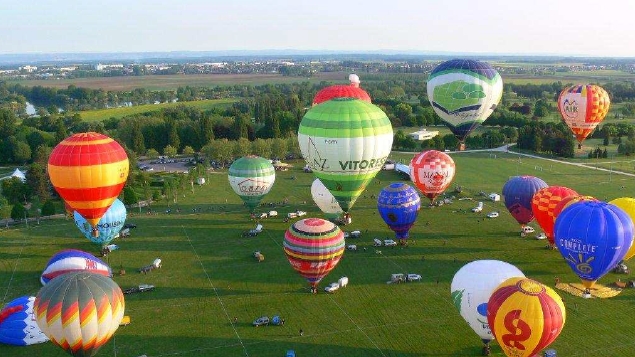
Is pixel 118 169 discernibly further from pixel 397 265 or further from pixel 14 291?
pixel 397 265

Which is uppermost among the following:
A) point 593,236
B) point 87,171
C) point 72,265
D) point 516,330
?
point 87,171

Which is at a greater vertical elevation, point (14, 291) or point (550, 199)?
point (550, 199)

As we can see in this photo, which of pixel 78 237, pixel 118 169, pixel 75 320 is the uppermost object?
pixel 118 169

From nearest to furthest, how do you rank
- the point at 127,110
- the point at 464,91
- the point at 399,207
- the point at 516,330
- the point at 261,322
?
the point at 516,330 → the point at 261,322 → the point at 399,207 → the point at 464,91 → the point at 127,110

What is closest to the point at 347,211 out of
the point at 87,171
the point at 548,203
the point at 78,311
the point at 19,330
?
the point at 548,203

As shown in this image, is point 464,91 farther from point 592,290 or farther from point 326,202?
point 592,290

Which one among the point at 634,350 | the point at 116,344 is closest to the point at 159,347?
the point at 116,344

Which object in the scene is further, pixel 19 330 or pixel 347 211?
pixel 347 211

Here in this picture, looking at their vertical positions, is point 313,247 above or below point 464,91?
below
